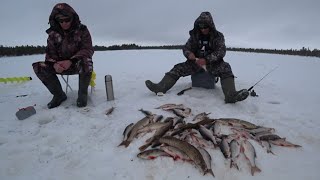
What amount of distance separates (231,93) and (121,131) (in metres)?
2.14

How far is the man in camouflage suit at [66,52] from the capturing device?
5551mm

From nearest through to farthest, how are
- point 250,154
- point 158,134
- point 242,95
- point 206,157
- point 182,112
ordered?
point 206,157 → point 250,154 → point 158,134 → point 182,112 → point 242,95

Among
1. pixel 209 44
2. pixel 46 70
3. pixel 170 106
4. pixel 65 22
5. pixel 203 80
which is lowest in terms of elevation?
pixel 170 106

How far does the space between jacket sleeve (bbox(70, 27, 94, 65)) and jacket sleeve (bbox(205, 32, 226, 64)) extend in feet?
7.23

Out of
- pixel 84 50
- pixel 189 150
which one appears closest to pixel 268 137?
pixel 189 150

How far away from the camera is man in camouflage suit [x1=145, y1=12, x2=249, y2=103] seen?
591 centimetres

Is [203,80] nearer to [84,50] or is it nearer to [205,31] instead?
[205,31]

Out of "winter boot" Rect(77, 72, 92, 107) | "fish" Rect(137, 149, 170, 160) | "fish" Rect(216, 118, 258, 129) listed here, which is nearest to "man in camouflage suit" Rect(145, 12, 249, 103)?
"fish" Rect(216, 118, 258, 129)

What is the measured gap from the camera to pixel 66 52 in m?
5.76

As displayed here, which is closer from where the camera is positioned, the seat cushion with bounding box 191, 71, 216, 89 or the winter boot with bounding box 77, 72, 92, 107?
the winter boot with bounding box 77, 72, 92, 107

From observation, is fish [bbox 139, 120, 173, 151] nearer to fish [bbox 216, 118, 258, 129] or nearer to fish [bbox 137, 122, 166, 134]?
fish [bbox 137, 122, 166, 134]

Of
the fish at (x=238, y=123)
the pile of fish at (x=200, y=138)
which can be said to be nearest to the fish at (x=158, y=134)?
the pile of fish at (x=200, y=138)

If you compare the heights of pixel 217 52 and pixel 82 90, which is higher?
pixel 217 52

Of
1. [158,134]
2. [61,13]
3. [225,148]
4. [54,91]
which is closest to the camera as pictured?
[225,148]
